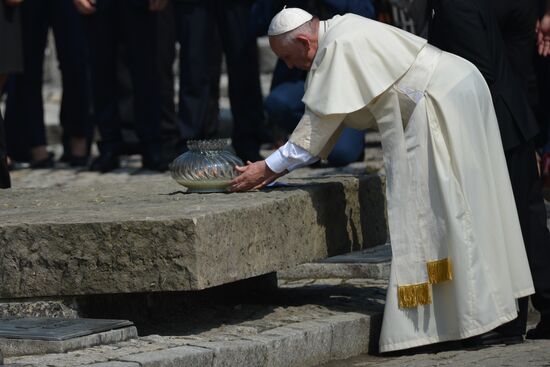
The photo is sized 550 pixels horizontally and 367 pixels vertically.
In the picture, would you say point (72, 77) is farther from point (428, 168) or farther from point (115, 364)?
point (115, 364)

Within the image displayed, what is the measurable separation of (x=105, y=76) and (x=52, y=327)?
5749 mm

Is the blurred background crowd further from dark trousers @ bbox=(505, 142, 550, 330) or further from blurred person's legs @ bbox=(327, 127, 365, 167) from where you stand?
dark trousers @ bbox=(505, 142, 550, 330)

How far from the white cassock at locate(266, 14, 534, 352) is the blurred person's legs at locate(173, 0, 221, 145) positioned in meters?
4.11

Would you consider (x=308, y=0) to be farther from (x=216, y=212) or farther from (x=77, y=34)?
(x=216, y=212)

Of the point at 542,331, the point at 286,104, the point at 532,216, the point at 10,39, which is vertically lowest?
the point at 542,331

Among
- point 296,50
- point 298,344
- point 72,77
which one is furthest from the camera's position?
point 72,77

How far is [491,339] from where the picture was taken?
6.70m

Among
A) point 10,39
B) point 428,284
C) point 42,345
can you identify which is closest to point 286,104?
point 10,39

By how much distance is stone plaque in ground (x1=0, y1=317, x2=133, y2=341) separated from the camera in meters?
5.78

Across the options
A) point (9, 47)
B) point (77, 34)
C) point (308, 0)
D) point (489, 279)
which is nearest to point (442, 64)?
point (489, 279)

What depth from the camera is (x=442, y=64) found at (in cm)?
666

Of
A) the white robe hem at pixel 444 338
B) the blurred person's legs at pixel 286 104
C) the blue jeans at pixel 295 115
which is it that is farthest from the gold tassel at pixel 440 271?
the blurred person's legs at pixel 286 104

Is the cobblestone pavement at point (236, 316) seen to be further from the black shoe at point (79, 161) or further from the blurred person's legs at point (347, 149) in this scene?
the black shoe at point (79, 161)

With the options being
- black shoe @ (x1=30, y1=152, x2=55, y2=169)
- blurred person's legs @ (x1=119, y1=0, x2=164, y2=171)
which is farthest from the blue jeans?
black shoe @ (x1=30, y1=152, x2=55, y2=169)
